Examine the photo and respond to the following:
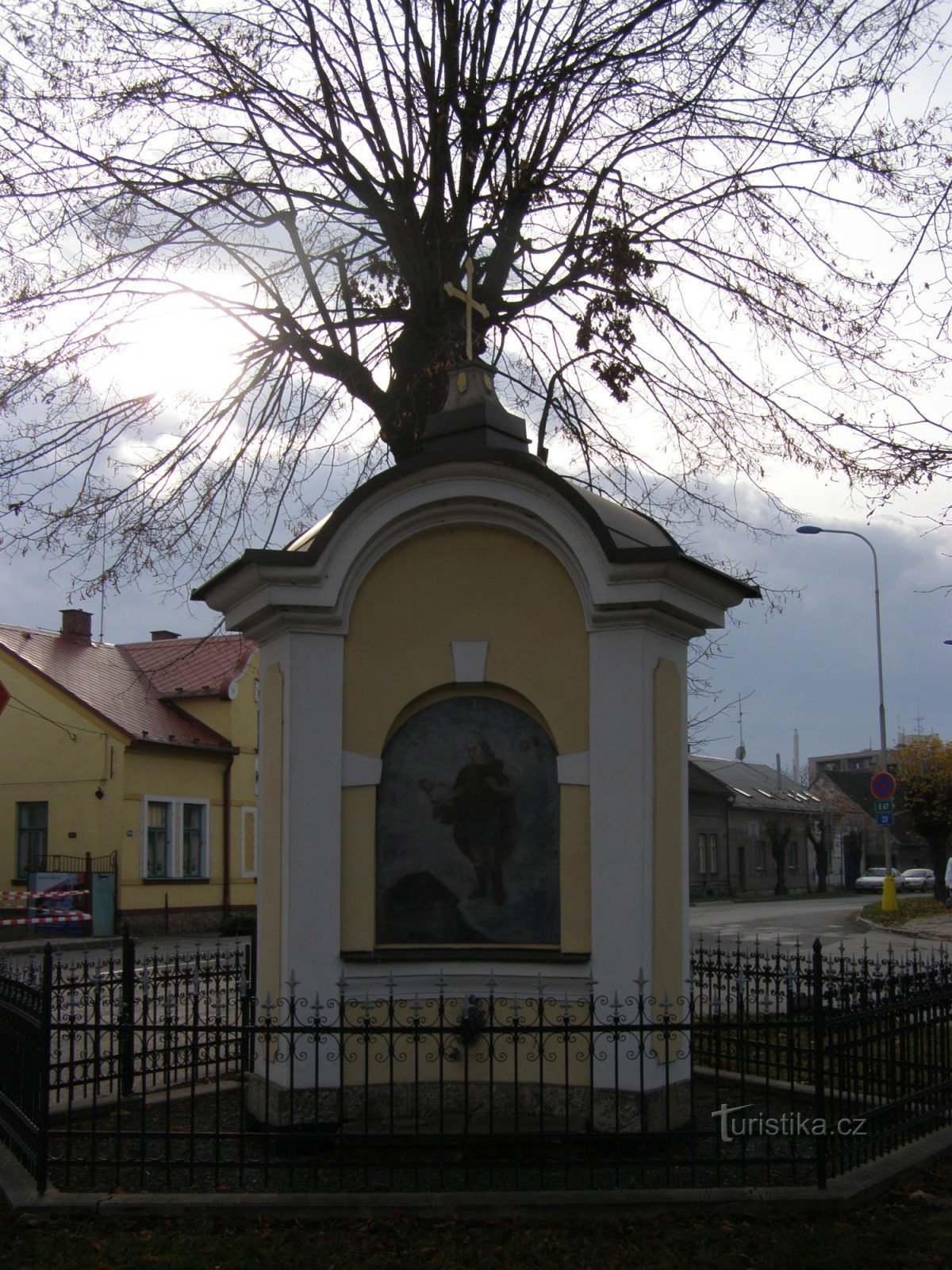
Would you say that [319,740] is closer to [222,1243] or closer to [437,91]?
[222,1243]

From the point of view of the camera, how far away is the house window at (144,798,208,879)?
28047 millimetres

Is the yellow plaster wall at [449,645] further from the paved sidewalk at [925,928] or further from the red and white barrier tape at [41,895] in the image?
the red and white barrier tape at [41,895]

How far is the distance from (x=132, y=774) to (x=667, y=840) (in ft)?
71.1

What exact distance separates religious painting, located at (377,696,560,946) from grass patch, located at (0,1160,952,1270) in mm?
2086

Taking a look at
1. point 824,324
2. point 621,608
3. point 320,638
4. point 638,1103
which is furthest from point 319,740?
point 824,324

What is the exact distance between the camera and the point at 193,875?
29.1 metres

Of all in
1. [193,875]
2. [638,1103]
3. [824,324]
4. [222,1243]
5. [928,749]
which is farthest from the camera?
[928,749]

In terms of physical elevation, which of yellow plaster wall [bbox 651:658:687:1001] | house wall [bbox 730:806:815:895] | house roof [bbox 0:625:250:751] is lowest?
house wall [bbox 730:806:815:895]

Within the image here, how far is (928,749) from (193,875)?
21.6 meters

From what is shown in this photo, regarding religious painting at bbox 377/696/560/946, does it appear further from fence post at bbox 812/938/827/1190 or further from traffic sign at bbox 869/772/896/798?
traffic sign at bbox 869/772/896/798

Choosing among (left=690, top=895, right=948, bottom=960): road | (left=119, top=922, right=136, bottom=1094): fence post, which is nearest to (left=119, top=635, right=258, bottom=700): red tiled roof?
(left=690, top=895, right=948, bottom=960): road

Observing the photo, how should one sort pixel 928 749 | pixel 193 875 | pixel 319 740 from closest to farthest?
1. pixel 319 740
2. pixel 193 875
3. pixel 928 749

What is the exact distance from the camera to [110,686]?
98.5 ft

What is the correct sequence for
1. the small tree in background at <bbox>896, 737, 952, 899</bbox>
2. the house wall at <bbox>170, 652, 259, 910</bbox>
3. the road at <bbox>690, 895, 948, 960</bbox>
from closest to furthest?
the road at <bbox>690, 895, 948, 960</bbox>
the house wall at <bbox>170, 652, 259, 910</bbox>
the small tree in background at <bbox>896, 737, 952, 899</bbox>
